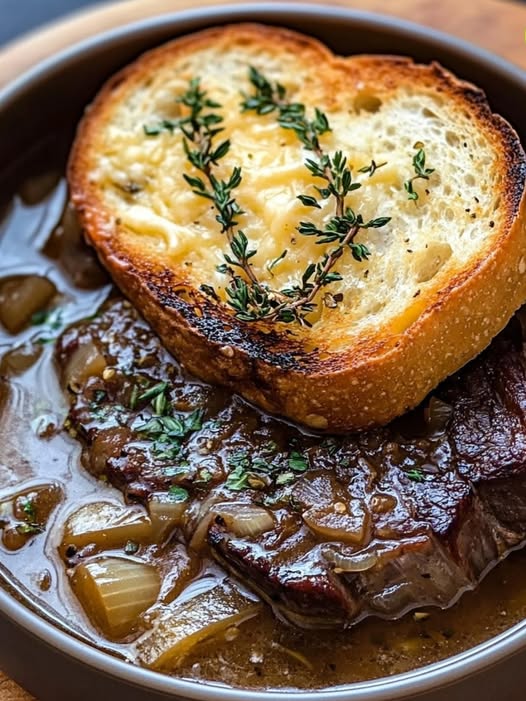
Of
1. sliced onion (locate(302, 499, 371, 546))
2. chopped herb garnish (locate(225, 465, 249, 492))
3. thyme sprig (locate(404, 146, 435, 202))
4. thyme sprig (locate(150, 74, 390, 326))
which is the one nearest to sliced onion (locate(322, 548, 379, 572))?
sliced onion (locate(302, 499, 371, 546))

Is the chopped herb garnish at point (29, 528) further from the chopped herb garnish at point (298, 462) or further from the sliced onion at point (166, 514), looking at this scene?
the chopped herb garnish at point (298, 462)

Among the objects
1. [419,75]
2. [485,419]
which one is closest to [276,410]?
[485,419]

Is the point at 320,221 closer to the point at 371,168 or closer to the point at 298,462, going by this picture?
the point at 371,168

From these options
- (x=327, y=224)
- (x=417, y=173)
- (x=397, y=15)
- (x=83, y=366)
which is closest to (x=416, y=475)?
(x=327, y=224)

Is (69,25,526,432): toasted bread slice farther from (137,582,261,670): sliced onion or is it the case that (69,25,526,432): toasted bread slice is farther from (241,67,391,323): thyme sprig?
(137,582,261,670): sliced onion

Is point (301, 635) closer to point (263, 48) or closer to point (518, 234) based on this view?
point (518, 234)

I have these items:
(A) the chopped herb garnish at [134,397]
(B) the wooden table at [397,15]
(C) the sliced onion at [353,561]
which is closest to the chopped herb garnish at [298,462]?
(C) the sliced onion at [353,561]
